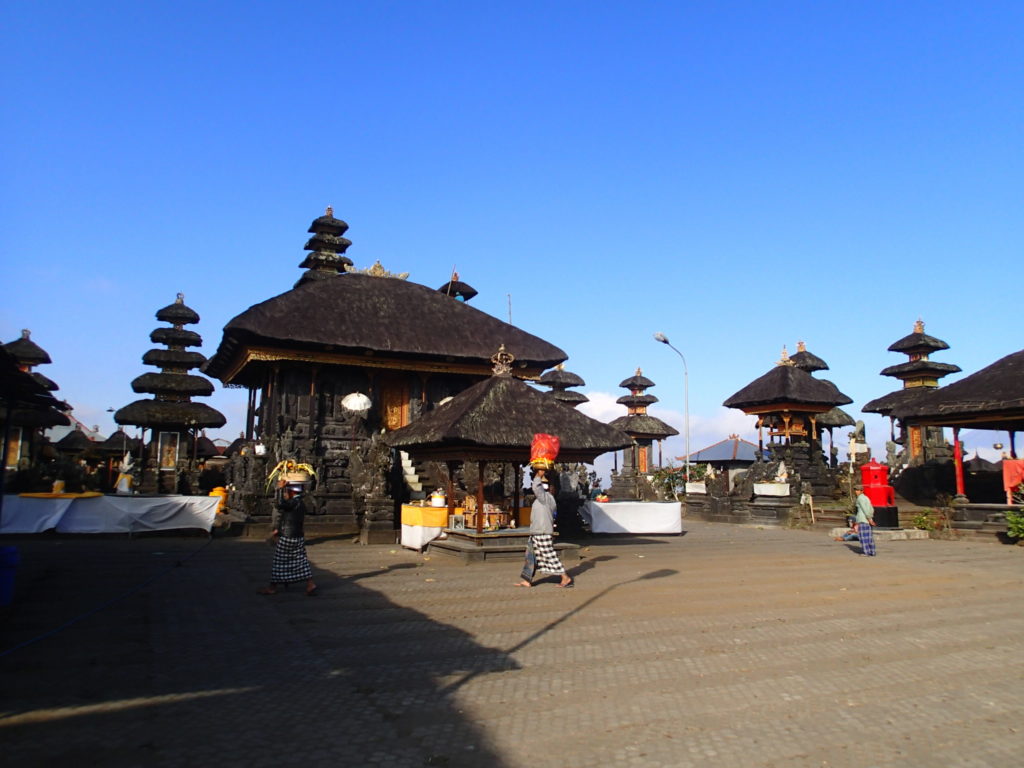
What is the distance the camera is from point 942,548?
61.2 ft

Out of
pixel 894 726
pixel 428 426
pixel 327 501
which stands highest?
pixel 428 426

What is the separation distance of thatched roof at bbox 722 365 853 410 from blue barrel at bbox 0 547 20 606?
2902cm

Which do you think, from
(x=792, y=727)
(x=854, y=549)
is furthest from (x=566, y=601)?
(x=854, y=549)

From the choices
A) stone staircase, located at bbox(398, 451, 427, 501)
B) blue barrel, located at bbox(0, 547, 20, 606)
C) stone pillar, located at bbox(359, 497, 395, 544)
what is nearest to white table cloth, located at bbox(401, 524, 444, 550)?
stone pillar, located at bbox(359, 497, 395, 544)

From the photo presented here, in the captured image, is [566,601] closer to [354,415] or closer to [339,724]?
[339,724]

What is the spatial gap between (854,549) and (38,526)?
19761mm

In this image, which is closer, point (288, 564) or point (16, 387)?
point (16, 387)

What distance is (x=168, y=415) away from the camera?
108 ft

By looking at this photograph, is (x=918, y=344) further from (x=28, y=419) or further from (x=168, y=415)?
(x=28, y=419)

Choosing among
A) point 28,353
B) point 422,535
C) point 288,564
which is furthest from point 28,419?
point 288,564

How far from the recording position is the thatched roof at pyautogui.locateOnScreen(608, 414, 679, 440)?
44.9 meters

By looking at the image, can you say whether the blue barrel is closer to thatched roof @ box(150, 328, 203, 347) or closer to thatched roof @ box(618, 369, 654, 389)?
thatched roof @ box(150, 328, 203, 347)

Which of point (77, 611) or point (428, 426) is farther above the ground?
point (428, 426)

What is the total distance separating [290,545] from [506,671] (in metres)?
5.06
